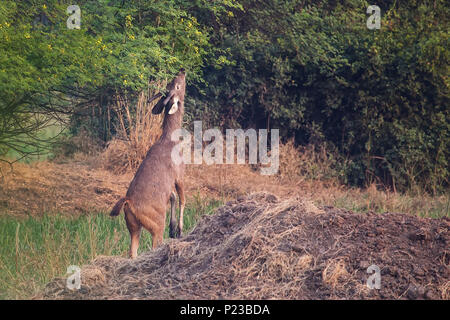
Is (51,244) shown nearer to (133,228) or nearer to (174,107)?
(133,228)

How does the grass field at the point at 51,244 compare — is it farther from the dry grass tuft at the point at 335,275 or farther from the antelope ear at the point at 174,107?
the dry grass tuft at the point at 335,275

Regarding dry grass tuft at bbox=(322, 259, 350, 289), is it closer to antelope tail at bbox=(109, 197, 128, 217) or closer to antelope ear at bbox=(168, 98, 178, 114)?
antelope tail at bbox=(109, 197, 128, 217)

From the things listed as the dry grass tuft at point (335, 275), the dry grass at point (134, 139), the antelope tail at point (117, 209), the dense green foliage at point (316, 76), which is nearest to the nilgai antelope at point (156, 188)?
the antelope tail at point (117, 209)

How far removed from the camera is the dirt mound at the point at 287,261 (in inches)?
207

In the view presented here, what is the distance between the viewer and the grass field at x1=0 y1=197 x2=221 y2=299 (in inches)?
258

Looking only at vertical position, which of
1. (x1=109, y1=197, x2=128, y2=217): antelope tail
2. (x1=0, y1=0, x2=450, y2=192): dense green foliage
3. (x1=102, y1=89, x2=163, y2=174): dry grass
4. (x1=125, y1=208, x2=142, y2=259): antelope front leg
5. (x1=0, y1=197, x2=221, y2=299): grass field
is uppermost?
(x1=0, y1=0, x2=450, y2=192): dense green foliage

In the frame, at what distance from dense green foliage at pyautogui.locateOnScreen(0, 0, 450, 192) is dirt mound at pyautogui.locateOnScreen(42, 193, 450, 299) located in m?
5.15

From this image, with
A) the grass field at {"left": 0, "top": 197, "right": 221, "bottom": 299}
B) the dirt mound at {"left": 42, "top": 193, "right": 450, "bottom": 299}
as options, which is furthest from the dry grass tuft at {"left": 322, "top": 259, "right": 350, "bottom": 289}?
the grass field at {"left": 0, "top": 197, "right": 221, "bottom": 299}

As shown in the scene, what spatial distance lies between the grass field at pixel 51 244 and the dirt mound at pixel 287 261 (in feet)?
2.65

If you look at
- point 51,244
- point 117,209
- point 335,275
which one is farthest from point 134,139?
point 335,275

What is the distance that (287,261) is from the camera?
5.52 metres

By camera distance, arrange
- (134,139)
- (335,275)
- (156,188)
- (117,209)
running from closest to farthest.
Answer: (335,275) → (117,209) → (156,188) → (134,139)

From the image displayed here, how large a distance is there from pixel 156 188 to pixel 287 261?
2157mm
